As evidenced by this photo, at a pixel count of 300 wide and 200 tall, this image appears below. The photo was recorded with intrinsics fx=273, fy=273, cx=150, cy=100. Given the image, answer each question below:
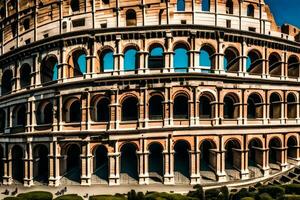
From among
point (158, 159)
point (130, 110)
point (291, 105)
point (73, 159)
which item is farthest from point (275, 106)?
point (73, 159)

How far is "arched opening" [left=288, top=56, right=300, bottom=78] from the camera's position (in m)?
30.7

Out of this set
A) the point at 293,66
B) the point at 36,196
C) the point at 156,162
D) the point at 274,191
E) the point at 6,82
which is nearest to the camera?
the point at 36,196

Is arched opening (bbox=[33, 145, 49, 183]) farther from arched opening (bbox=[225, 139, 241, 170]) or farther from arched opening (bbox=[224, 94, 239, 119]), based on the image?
arched opening (bbox=[224, 94, 239, 119])

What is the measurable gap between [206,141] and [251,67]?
373 inches

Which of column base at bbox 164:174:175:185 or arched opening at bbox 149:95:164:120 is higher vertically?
arched opening at bbox 149:95:164:120

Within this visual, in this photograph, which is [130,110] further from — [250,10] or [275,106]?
[250,10]

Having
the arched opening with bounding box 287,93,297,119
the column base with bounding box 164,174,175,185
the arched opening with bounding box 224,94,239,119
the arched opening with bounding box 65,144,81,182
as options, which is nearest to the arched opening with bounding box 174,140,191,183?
the column base with bounding box 164,174,175,185

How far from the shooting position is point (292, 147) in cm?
2962

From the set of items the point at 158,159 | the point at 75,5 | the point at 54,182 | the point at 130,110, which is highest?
the point at 75,5

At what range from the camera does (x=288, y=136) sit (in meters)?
28.5

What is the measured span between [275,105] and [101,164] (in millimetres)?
19295

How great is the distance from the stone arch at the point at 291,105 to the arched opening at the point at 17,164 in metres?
29.6

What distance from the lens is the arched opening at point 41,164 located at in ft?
90.3

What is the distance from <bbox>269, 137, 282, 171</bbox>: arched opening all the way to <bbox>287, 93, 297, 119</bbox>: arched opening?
366 centimetres
